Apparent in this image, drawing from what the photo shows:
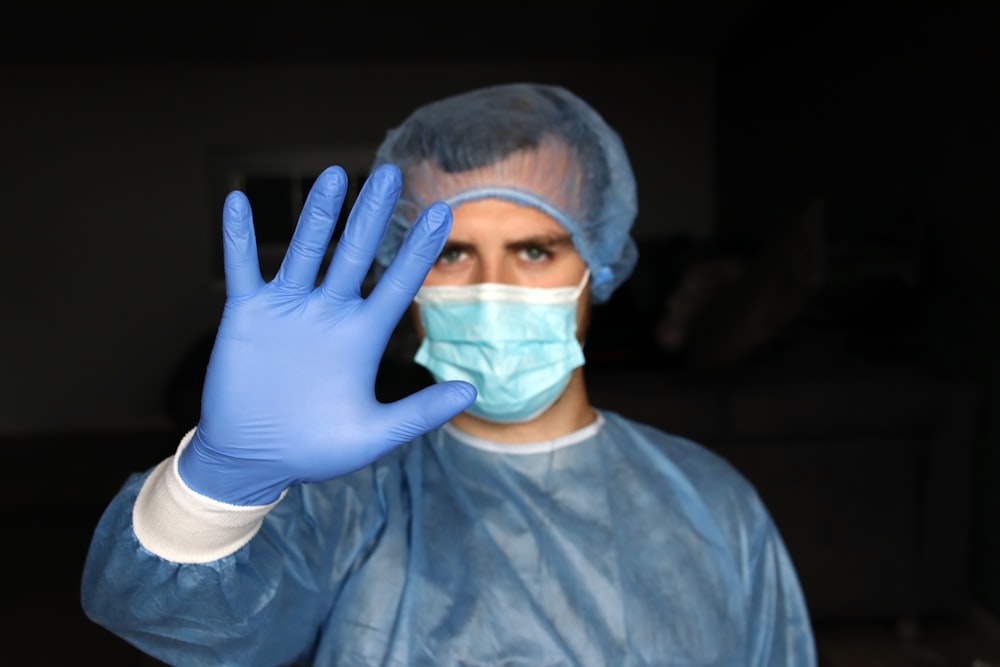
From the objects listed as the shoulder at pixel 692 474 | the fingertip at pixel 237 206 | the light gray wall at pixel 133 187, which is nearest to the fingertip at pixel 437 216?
the fingertip at pixel 237 206

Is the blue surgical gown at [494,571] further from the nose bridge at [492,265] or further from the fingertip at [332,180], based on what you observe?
the fingertip at [332,180]

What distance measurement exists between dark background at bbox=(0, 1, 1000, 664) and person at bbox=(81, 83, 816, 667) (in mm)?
1089

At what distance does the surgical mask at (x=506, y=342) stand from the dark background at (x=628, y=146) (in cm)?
112

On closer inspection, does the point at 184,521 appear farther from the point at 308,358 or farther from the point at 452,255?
the point at 452,255

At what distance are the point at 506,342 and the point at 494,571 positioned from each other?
27 centimetres

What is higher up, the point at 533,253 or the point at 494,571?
the point at 533,253

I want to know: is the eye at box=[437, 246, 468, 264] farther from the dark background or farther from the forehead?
the dark background

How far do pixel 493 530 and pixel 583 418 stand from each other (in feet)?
0.69

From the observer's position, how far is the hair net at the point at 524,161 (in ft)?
3.22

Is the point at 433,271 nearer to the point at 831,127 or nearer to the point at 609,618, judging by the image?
the point at 609,618

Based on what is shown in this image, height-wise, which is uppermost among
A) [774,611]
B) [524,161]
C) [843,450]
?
[524,161]

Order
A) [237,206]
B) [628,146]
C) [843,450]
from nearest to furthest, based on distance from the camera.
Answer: [237,206] → [843,450] → [628,146]

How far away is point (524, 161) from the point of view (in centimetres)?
98

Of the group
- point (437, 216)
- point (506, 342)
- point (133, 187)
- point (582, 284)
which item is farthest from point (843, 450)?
point (133, 187)
